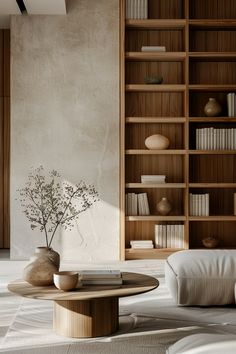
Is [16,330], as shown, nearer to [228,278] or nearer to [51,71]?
[228,278]

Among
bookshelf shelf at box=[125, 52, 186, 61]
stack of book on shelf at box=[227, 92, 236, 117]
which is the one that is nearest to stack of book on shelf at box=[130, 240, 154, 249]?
stack of book on shelf at box=[227, 92, 236, 117]

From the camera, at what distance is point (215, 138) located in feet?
19.9

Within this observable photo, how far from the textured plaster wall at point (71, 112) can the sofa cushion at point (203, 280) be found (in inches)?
96.0

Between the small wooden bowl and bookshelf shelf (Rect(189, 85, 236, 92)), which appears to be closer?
the small wooden bowl

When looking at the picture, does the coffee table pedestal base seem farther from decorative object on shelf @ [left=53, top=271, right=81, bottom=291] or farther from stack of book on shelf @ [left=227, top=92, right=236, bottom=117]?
stack of book on shelf @ [left=227, top=92, right=236, bottom=117]

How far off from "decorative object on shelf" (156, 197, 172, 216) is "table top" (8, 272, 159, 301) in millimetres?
2668

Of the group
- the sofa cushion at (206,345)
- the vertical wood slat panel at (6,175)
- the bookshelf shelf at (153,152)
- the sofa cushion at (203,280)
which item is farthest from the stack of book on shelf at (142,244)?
the sofa cushion at (206,345)

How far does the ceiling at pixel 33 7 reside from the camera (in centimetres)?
580

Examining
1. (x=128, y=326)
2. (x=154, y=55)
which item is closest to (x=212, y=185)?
(x=154, y=55)

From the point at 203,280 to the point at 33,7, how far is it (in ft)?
11.9

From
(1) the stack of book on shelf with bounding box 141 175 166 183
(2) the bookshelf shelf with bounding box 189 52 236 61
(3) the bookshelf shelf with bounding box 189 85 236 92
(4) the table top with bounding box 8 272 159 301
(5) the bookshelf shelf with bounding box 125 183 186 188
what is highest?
(2) the bookshelf shelf with bounding box 189 52 236 61

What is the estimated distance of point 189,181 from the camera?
6.30 metres

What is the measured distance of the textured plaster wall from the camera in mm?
6180

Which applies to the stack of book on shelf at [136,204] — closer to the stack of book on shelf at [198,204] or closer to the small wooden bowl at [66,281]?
the stack of book on shelf at [198,204]
